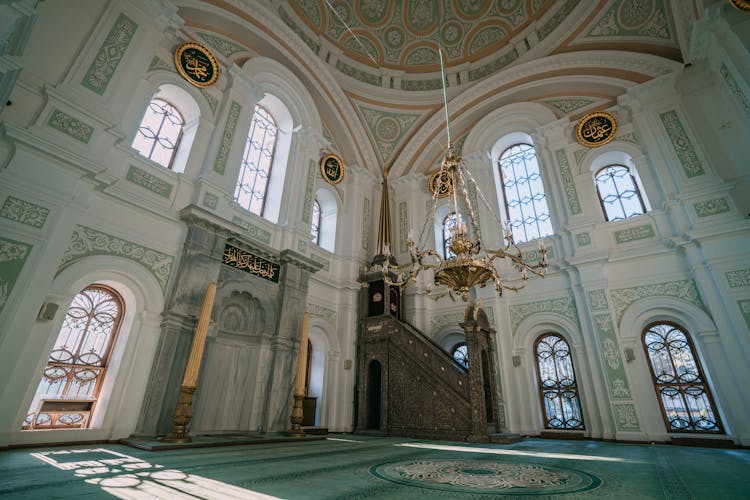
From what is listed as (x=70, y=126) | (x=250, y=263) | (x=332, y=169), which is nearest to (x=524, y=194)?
(x=332, y=169)

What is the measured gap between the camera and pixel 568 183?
8.32 metres

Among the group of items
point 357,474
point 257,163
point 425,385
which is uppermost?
point 257,163

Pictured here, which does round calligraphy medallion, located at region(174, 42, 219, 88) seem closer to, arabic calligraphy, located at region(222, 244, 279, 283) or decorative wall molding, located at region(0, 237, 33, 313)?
arabic calligraphy, located at region(222, 244, 279, 283)

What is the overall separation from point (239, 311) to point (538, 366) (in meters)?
6.39

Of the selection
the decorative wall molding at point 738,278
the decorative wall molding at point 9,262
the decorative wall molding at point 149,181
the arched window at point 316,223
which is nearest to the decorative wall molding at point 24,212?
the decorative wall molding at point 9,262

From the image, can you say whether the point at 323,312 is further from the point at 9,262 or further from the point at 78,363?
the point at 9,262

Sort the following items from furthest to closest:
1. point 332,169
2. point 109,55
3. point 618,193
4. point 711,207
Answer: point 332,169 < point 618,193 < point 711,207 < point 109,55

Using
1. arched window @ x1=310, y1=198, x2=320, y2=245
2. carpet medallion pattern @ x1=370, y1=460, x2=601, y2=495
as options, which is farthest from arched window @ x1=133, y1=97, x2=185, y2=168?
carpet medallion pattern @ x1=370, y1=460, x2=601, y2=495

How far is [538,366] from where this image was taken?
757cm

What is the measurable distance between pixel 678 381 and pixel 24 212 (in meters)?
10.2

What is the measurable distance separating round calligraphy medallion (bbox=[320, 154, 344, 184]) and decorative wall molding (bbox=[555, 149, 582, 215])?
584 centimetres

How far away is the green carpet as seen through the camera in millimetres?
2346

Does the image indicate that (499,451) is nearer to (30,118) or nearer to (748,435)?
(748,435)

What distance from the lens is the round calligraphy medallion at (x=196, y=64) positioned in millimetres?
6785
